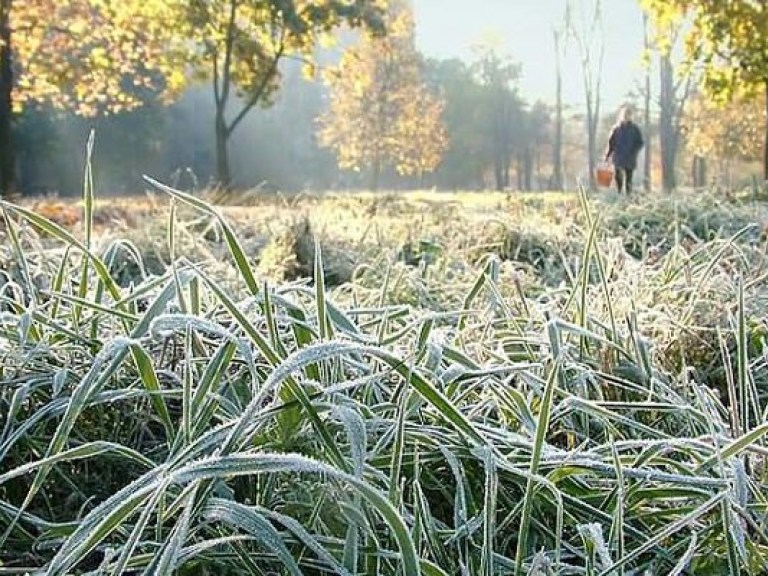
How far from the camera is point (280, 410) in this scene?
58 cm

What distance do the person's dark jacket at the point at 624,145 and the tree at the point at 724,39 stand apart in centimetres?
196

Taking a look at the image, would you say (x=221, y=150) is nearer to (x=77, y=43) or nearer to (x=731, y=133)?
(x=77, y=43)

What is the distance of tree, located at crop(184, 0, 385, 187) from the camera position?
16.1 m

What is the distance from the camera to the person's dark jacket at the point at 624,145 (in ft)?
34.6

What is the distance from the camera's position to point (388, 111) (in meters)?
28.6

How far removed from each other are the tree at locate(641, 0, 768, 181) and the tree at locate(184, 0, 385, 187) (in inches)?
262

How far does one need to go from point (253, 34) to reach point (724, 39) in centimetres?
950

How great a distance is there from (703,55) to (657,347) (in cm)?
1198

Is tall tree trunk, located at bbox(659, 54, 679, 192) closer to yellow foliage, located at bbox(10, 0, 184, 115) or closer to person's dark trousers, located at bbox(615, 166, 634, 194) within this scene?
person's dark trousers, located at bbox(615, 166, 634, 194)

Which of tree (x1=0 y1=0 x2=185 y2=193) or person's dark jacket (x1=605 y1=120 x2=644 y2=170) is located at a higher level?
tree (x1=0 y1=0 x2=185 y2=193)

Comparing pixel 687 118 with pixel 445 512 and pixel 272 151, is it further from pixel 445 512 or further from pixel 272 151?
pixel 445 512

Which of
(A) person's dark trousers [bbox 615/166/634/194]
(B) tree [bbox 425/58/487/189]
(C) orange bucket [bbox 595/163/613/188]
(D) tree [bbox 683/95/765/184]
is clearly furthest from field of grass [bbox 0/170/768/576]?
(B) tree [bbox 425/58/487/189]

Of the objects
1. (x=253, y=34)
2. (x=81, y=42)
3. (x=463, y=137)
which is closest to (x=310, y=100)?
(x=463, y=137)

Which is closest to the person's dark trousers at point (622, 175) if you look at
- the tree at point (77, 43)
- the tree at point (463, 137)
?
the tree at point (77, 43)
